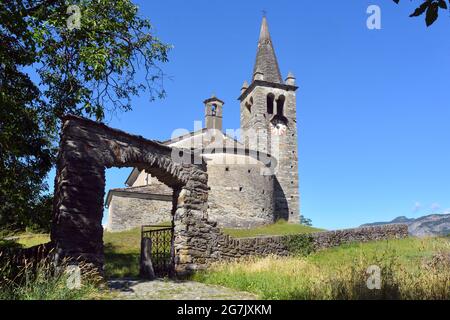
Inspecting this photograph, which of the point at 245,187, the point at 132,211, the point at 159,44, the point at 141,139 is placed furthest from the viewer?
the point at 245,187

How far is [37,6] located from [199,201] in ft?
23.1

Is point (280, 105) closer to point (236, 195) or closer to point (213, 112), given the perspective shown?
point (213, 112)

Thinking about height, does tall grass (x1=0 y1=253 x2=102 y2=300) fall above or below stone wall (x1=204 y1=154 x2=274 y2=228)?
below

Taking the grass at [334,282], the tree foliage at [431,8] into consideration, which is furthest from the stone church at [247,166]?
the tree foliage at [431,8]

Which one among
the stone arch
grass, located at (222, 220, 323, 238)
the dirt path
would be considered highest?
the stone arch

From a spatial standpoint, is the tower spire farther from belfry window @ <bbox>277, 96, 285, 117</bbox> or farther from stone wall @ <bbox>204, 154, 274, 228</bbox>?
stone wall @ <bbox>204, 154, 274, 228</bbox>

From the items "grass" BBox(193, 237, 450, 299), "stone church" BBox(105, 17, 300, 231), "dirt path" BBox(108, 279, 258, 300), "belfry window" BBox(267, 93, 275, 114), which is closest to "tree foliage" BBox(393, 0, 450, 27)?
"grass" BBox(193, 237, 450, 299)

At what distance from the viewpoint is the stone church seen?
28359 mm

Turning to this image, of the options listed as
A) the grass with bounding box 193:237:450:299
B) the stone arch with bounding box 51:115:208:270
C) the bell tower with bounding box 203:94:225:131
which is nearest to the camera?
the grass with bounding box 193:237:450:299

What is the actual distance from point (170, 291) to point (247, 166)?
2341 centimetres

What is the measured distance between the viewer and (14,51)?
9.73 meters

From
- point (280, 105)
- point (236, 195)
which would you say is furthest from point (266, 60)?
point (236, 195)
